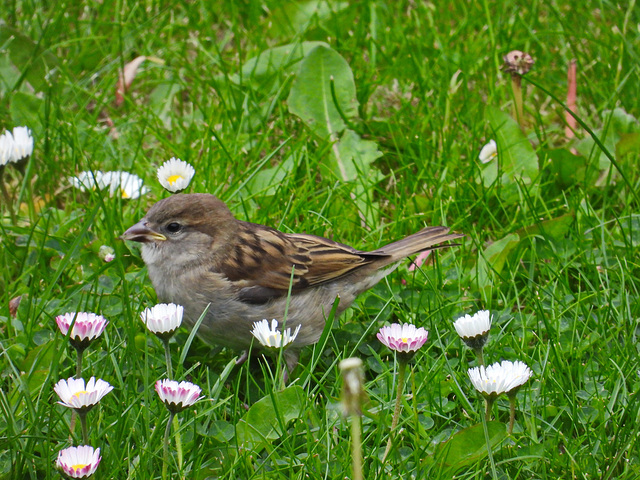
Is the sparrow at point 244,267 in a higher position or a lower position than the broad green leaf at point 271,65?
lower

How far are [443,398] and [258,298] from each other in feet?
2.94

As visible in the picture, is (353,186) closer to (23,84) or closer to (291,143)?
(291,143)

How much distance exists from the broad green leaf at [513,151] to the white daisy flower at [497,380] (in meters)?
2.04

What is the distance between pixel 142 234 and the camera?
12.1ft

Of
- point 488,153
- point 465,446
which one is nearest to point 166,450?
point 465,446

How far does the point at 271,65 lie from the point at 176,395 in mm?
3206

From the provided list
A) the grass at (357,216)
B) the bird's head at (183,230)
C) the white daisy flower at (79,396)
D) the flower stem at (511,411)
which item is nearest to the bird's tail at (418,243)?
the grass at (357,216)

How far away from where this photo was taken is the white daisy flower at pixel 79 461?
236 centimetres

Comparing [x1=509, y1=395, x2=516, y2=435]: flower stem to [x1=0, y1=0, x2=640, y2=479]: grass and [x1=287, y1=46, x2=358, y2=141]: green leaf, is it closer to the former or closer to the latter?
[x1=0, y1=0, x2=640, y2=479]: grass

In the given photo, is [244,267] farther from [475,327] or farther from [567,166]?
[567,166]

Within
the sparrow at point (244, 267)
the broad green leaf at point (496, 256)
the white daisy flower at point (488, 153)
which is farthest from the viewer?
the white daisy flower at point (488, 153)

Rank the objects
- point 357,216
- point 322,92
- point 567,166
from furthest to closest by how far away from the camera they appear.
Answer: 1. point 322,92
2. point 567,166
3. point 357,216

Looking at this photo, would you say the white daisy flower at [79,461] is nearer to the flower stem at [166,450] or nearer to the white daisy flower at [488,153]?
the flower stem at [166,450]

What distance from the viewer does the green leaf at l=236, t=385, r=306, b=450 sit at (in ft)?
9.52
